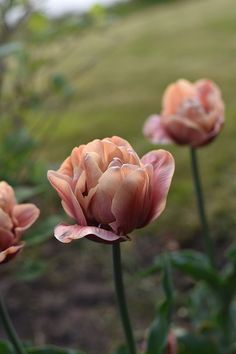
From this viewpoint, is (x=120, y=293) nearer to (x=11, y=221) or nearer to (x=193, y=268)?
(x=11, y=221)

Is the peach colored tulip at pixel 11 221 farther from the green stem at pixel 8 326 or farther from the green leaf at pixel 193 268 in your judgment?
the green leaf at pixel 193 268

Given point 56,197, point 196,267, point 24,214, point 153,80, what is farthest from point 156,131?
point 153,80

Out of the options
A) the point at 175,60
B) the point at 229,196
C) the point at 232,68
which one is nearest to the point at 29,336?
the point at 229,196

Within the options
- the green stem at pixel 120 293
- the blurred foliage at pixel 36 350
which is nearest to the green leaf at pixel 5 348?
the blurred foliage at pixel 36 350

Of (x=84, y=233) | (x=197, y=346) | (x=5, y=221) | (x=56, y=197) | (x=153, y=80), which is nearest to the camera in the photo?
(x=84, y=233)

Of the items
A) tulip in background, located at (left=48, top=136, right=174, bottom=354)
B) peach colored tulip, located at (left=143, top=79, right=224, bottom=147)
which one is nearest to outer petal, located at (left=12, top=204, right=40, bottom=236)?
tulip in background, located at (left=48, top=136, right=174, bottom=354)
